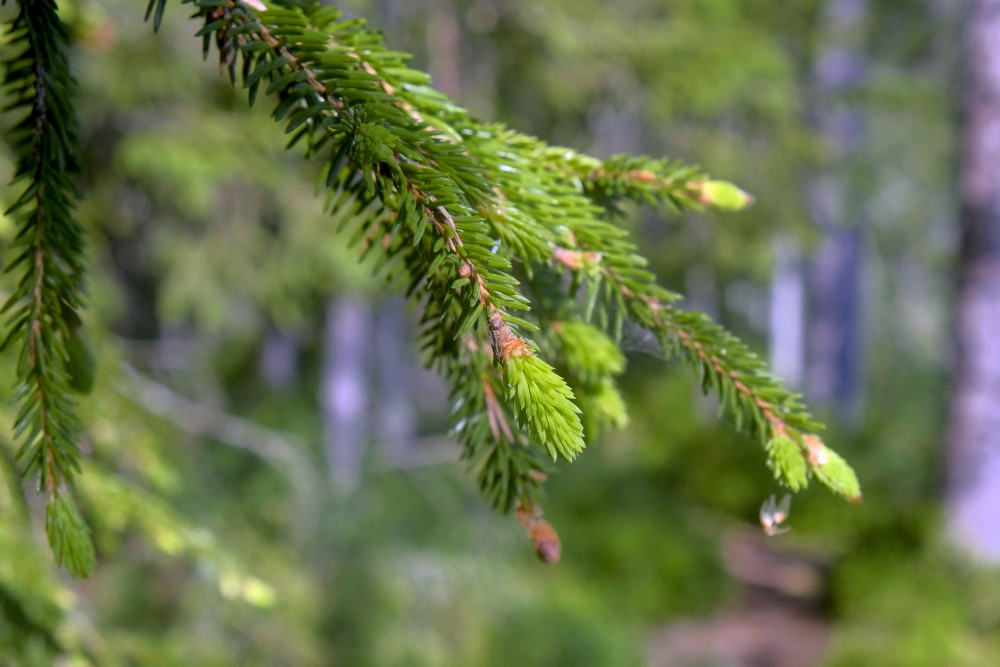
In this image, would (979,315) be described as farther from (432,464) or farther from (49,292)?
(49,292)

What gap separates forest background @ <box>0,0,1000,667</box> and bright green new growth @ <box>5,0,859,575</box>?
12cm

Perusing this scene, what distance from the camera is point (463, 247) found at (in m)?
0.54

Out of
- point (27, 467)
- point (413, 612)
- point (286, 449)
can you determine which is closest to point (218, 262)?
point (286, 449)

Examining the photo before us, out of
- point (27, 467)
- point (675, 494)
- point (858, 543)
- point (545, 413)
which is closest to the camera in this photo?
point (545, 413)

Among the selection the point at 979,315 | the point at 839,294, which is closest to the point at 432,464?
the point at 979,315

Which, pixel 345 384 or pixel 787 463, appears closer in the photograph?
pixel 787 463

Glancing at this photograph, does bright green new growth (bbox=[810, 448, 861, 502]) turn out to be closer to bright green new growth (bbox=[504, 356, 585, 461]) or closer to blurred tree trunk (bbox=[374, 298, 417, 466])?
bright green new growth (bbox=[504, 356, 585, 461])

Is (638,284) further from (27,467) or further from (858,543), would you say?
(858,543)

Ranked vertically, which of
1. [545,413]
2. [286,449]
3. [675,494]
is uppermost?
[545,413]

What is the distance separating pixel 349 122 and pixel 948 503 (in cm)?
628

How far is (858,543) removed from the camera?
20.9 ft

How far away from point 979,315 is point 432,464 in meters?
3.96

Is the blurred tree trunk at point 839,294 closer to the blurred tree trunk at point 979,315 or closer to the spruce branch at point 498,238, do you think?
the blurred tree trunk at point 979,315

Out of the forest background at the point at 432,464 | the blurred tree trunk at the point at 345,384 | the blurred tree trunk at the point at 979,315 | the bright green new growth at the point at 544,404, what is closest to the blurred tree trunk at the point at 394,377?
the forest background at the point at 432,464
